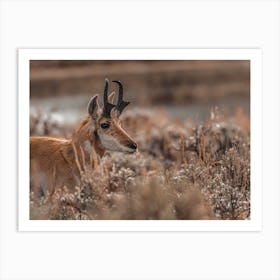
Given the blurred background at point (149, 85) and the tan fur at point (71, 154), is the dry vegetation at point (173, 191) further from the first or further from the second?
the blurred background at point (149, 85)

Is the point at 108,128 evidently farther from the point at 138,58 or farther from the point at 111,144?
the point at 138,58

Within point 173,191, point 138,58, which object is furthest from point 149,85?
point 173,191

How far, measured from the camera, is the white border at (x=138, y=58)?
8125 millimetres

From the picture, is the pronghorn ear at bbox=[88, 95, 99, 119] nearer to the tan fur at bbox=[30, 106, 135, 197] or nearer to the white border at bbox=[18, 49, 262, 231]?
the tan fur at bbox=[30, 106, 135, 197]

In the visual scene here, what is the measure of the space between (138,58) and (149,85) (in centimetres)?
450

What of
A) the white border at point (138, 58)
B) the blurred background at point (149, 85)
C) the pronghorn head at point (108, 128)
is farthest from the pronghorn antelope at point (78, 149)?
the blurred background at point (149, 85)

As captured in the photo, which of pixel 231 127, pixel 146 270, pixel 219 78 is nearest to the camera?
pixel 146 270

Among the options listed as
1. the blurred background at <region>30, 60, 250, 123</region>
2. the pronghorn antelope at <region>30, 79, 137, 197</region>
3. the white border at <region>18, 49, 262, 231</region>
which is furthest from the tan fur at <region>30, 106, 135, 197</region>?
the blurred background at <region>30, 60, 250, 123</region>

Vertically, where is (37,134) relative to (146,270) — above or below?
above

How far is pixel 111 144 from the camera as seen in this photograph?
8.31 meters
